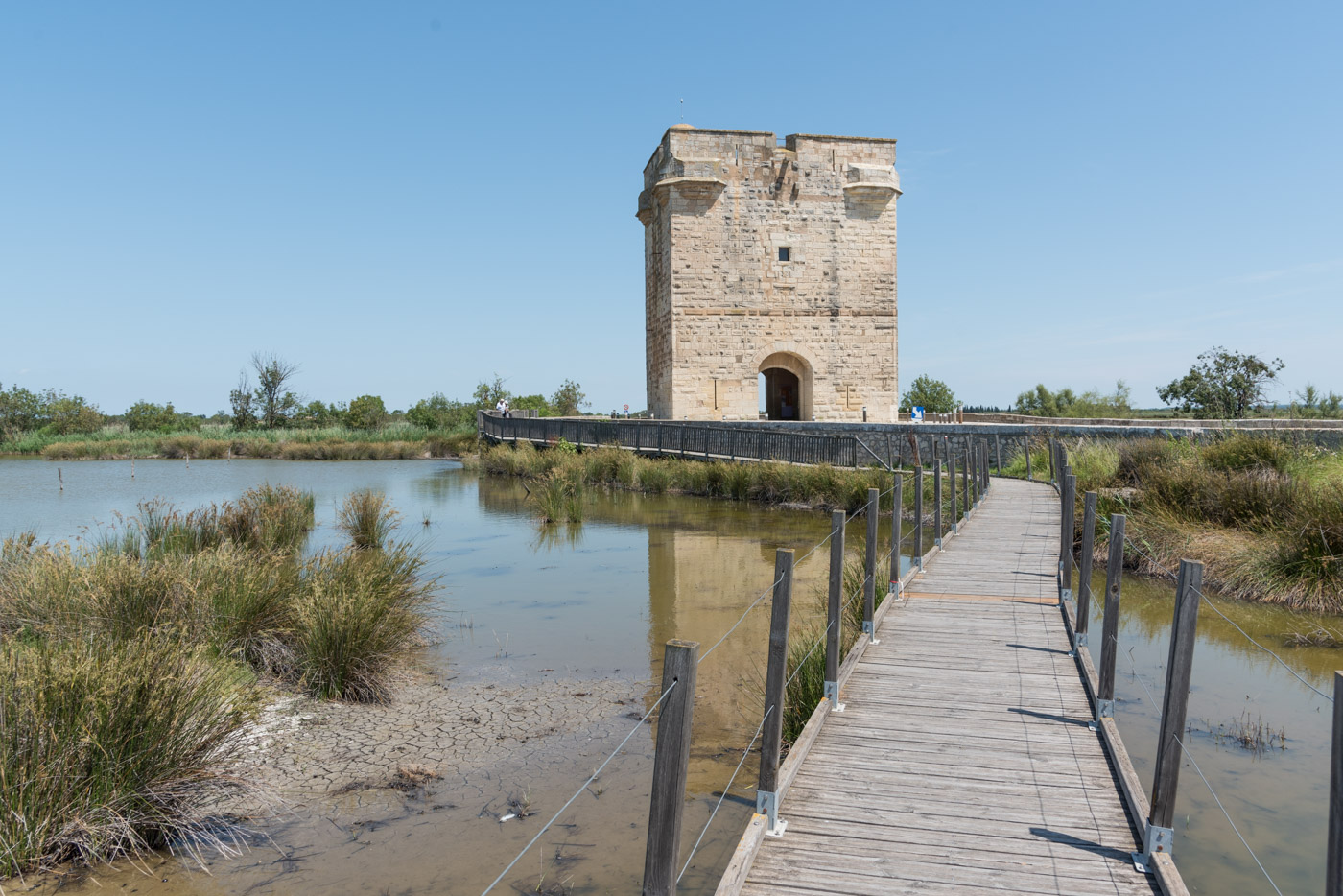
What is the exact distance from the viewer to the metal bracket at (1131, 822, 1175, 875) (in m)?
3.03

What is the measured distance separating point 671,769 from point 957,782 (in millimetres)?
2099

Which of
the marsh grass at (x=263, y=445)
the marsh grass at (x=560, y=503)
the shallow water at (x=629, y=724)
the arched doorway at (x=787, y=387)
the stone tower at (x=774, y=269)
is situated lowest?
the shallow water at (x=629, y=724)

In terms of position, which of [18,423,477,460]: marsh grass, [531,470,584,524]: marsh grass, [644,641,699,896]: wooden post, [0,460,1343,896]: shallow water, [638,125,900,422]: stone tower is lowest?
[0,460,1343,896]: shallow water

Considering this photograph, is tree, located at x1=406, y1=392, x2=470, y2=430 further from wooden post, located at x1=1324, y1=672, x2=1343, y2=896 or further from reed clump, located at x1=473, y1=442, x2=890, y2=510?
wooden post, located at x1=1324, y1=672, x2=1343, y2=896

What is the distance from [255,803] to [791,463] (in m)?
14.3

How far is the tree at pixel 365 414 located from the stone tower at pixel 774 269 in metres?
25.1

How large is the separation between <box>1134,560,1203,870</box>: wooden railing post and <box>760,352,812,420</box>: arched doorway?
2315 centimetres

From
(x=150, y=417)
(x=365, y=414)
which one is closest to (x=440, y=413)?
(x=365, y=414)

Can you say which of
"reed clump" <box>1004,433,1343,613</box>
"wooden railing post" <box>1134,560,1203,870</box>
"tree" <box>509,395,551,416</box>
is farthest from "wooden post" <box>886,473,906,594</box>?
"tree" <box>509,395,551,416</box>

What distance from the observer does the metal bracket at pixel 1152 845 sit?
303 centimetres

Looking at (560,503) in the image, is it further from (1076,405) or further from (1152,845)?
(1076,405)

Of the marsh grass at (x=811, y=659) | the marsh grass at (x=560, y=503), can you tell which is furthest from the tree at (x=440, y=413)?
the marsh grass at (x=811, y=659)

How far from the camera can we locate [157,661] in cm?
412

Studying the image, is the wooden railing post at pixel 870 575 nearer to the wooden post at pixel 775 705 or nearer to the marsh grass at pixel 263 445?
the wooden post at pixel 775 705
